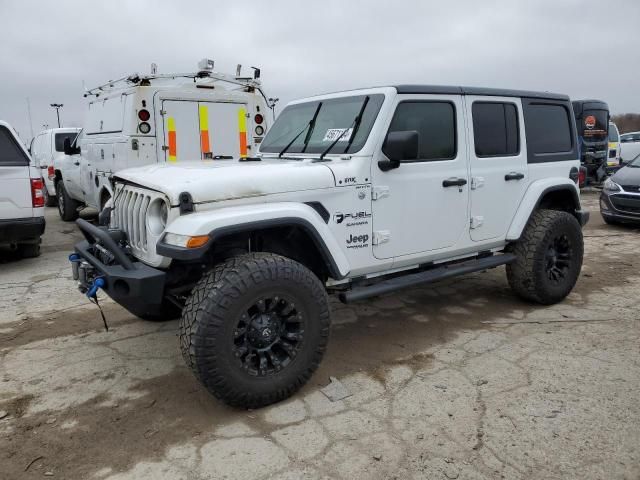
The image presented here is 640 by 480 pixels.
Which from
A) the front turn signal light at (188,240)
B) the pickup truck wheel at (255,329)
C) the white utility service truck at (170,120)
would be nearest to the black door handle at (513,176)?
the pickup truck wheel at (255,329)

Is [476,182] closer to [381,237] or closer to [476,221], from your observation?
[476,221]

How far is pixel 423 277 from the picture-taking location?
395 centimetres

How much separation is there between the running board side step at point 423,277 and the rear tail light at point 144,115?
473 centimetres

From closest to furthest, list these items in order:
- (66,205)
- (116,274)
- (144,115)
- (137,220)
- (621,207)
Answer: (116,274)
(137,220)
(144,115)
(621,207)
(66,205)

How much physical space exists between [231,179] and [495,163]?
2393mm

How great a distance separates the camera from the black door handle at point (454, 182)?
156 inches

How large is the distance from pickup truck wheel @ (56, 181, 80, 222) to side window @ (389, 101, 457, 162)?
27.6 feet

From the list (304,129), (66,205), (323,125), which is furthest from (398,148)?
(66,205)

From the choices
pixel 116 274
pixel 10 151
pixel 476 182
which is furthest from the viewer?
pixel 10 151

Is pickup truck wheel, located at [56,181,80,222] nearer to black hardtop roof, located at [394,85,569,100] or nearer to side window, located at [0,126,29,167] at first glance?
side window, located at [0,126,29,167]

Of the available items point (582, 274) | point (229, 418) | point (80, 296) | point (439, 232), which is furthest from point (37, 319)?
point (582, 274)

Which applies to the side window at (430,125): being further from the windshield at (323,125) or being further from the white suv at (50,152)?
the white suv at (50,152)

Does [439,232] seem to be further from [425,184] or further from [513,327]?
[513,327]

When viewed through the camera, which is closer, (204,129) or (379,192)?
(379,192)
